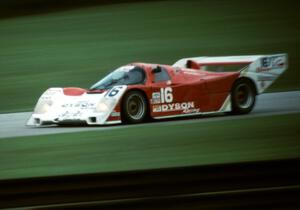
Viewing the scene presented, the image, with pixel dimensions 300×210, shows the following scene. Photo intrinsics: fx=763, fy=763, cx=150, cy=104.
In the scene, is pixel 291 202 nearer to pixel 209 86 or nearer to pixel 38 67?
pixel 209 86

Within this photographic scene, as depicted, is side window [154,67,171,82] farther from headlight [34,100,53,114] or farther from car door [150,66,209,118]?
headlight [34,100,53,114]

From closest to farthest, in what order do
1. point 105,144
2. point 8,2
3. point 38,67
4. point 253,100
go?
point 105,144
point 253,100
point 38,67
point 8,2

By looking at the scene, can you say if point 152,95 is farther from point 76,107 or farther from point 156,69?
point 76,107

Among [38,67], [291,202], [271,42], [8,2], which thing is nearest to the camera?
[291,202]

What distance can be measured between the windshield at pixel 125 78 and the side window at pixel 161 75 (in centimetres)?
23

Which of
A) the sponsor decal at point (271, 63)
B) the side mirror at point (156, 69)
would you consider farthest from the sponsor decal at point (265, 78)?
the side mirror at point (156, 69)

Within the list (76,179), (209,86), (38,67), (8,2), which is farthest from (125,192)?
(8,2)

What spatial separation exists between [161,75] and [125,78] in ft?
2.10

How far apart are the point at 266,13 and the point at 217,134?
1662cm

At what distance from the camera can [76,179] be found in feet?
22.6

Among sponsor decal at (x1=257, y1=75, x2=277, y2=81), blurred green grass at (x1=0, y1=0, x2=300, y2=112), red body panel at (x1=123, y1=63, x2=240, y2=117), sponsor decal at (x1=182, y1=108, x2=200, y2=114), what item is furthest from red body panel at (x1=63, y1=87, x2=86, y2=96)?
blurred green grass at (x1=0, y1=0, x2=300, y2=112)

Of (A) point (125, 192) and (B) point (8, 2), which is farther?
(B) point (8, 2)

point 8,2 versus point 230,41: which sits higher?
point 8,2

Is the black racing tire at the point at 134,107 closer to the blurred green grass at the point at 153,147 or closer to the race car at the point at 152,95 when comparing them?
the race car at the point at 152,95
